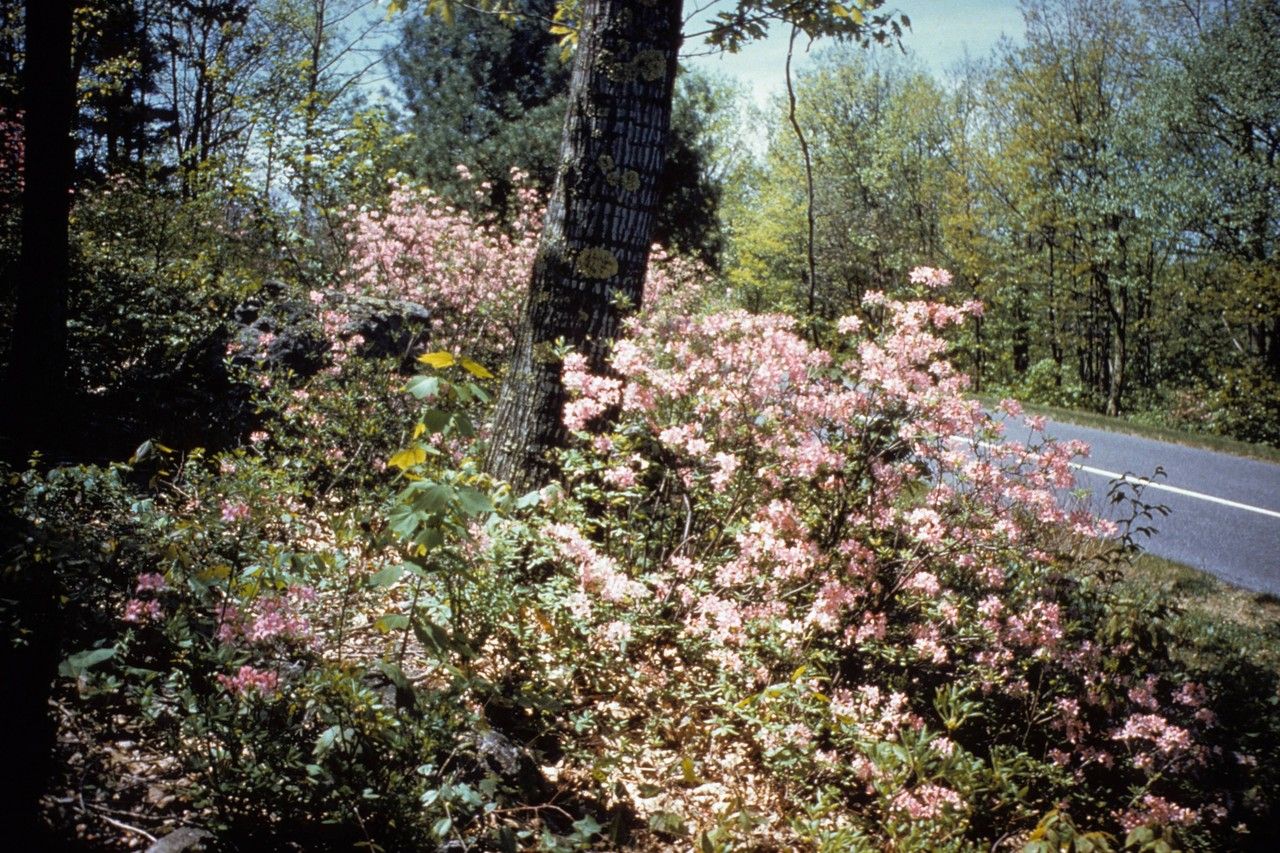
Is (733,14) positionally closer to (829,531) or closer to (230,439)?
(829,531)

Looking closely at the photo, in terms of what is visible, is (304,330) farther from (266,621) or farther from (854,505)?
(854,505)

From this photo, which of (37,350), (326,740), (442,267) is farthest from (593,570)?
(442,267)

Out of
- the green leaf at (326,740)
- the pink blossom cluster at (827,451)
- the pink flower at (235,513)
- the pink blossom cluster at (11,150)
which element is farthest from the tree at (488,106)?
the green leaf at (326,740)

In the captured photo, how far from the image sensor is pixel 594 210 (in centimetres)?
338

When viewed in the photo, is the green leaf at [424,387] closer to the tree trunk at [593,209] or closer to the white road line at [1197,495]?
the tree trunk at [593,209]

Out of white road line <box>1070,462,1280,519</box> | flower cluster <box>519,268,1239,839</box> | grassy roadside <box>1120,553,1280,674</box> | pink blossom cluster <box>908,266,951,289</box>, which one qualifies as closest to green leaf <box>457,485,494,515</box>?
flower cluster <box>519,268,1239,839</box>

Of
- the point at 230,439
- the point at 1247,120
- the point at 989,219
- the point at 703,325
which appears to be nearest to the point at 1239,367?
the point at 1247,120

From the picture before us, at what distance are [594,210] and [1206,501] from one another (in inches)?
298

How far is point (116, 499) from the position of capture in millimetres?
2455

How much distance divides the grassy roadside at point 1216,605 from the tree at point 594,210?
3.50 m

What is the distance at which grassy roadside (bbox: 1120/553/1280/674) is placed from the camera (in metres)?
4.30

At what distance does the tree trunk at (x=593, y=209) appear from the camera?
3.34m

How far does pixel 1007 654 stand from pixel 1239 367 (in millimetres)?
17031

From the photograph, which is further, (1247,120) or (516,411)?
(1247,120)
